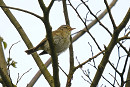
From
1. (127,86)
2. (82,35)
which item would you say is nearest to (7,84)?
(127,86)

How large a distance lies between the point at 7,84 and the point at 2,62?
0.99 metres

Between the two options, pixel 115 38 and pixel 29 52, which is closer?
pixel 115 38

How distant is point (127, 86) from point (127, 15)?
100cm

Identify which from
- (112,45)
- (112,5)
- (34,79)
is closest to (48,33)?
(112,45)

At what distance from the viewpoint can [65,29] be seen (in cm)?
531

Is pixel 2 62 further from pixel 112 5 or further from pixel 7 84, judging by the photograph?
pixel 112 5

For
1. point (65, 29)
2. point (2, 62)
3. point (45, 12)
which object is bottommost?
point (45, 12)

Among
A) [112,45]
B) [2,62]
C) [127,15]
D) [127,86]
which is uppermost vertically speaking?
→ [2,62]

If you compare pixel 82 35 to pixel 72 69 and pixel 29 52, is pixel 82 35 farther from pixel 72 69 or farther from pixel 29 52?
pixel 72 69

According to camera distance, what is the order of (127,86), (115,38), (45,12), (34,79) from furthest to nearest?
1. (34,79)
2. (127,86)
3. (115,38)
4. (45,12)

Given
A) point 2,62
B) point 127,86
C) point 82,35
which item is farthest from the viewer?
point 82,35

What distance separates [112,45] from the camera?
3.10 m

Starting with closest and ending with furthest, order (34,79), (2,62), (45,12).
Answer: (45,12)
(2,62)
(34,79)

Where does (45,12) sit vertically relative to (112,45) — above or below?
above
